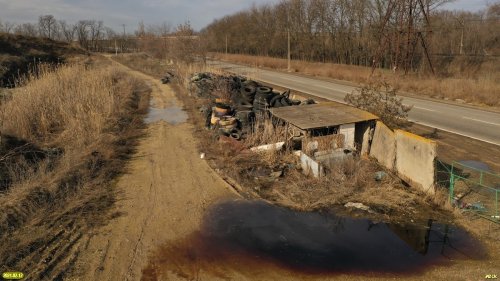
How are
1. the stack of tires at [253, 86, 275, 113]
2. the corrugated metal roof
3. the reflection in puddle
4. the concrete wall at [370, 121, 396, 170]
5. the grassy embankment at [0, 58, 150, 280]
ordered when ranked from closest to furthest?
1. the grassy embankment at [0, 58, 150, 280]
2. the concrete wall at [370, 121, 396, 170]
3. the corrugated metal roof
4. the stack of tires at [253, 86, 275, 113]
5. the reflection in puddle

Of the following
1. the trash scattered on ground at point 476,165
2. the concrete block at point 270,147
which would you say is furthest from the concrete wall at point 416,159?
the concrete block at point 270,147

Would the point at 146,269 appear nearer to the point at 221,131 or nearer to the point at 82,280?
the point at 82,280

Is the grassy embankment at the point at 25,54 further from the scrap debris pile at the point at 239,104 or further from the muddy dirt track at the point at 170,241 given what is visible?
the muddy dirt track at the point at 170,241

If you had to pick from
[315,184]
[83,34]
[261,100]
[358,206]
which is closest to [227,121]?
[261,100]

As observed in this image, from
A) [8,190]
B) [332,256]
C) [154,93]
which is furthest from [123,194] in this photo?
[154,93]

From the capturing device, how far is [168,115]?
15.7 m

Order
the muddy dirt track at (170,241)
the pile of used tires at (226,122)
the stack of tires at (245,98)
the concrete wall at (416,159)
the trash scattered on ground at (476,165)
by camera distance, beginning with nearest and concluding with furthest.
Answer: the muddy dirt track at (170,241) < the concrete wall at (416,159) < the trash scattered on ground at (476,165) < the pile of used tires at (226,122) < the stack of tires at (245,98)

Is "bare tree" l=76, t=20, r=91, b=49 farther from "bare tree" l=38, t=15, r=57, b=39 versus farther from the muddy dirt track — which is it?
the muddy dirt track

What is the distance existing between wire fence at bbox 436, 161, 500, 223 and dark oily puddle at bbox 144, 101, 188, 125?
31.4 feet

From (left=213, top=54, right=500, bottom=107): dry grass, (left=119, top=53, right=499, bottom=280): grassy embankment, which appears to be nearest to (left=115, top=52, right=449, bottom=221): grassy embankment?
(left=119, top=53, right=499, bottom=280): grassy embankment

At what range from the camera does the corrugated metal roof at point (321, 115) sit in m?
9.09

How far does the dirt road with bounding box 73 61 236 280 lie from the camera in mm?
5410

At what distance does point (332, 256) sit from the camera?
18.8 ft

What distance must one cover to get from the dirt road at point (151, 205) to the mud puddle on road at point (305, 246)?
330 mm
